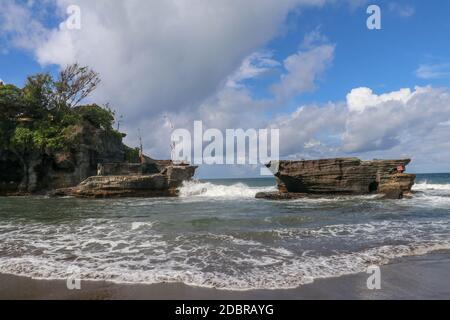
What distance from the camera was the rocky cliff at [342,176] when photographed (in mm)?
27094

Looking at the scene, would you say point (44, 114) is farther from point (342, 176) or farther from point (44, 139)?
point (342, 176)

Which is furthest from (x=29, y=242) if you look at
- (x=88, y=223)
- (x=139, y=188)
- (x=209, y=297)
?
(x=139, y=188)

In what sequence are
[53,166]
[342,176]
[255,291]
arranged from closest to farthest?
[255,291] < [342,176] < [53,166]

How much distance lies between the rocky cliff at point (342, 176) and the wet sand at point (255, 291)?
21.1m

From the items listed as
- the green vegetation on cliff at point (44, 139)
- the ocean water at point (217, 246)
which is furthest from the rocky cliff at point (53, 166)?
the ocean water at point (217, 246)

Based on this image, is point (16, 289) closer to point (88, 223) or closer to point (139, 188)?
point (88, 223)

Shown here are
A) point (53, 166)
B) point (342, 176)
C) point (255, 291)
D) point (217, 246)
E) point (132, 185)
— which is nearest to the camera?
point (255, 291)

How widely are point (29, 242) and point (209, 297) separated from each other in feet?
24.0

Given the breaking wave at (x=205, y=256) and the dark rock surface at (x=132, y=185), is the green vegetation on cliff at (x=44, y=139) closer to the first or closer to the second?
the dark rock surface at (x=132, y=185)

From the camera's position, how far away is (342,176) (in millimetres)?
28438

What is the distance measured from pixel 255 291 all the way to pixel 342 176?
2400 cm

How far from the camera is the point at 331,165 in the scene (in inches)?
1125

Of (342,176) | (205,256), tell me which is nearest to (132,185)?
(342,176)

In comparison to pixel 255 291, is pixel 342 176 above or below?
above
